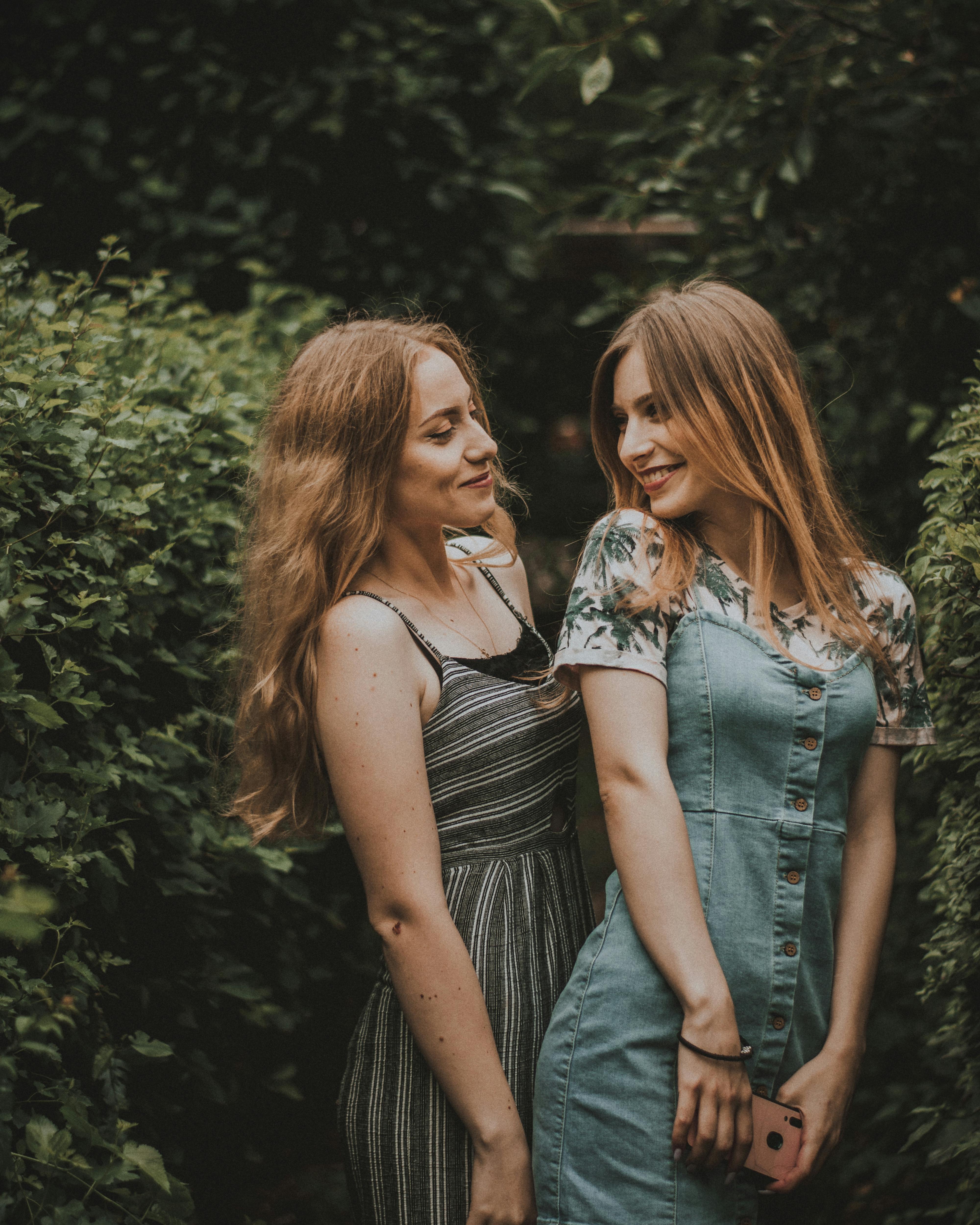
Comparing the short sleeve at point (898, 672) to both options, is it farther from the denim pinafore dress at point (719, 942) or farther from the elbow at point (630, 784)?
the elbow at point (630, 784)

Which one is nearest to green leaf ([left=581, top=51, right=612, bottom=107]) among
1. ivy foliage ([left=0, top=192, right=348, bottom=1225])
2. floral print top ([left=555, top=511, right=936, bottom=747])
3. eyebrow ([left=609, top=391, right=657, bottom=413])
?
ivy foliage ([left=0, top=192, right=348, bottom=1225])

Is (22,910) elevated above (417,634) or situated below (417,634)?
above

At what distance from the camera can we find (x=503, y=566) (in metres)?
2.31

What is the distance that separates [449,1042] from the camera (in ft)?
5.32

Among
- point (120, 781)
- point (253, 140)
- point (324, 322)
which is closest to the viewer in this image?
point (120, 781)

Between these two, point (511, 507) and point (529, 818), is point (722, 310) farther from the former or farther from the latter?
point (511, 507)

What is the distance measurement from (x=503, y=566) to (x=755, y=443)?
756 millimetres

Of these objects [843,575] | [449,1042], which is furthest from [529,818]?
[843,575]

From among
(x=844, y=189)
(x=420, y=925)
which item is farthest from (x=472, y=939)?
(x=844, y=189)

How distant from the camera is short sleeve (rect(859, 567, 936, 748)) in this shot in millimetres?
1746

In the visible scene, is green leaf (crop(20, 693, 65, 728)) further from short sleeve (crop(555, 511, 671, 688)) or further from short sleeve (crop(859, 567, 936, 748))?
short sleeve (crop(859, 567, 936, 748))

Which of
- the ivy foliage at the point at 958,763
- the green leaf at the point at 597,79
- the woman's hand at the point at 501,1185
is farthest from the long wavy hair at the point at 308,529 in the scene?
the green leaf at the point at 597,79

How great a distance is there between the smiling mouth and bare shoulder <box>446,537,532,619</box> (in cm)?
55

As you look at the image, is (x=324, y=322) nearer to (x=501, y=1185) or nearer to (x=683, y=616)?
(x=683, y=616)
